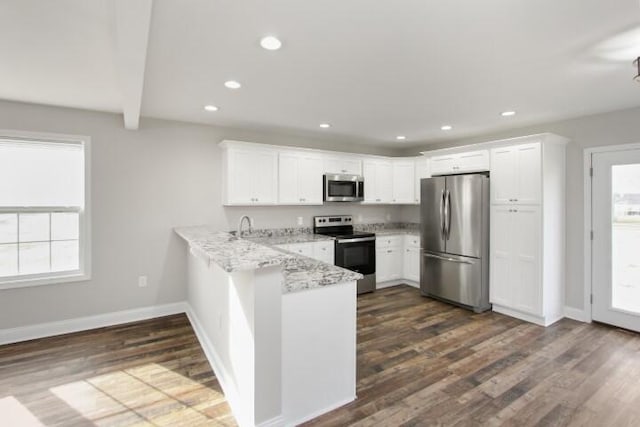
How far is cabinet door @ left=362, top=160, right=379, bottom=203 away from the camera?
17.7 feet

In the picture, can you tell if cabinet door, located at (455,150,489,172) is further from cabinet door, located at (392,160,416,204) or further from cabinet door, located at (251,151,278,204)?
cabinet door, located at (251,151,278,204)

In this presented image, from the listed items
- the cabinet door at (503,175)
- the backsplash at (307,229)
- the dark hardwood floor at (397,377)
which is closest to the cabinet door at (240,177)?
the backsplash at (307,229)

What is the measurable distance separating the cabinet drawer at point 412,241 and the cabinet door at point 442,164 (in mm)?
1094

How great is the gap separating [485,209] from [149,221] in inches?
168

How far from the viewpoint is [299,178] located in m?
4.74

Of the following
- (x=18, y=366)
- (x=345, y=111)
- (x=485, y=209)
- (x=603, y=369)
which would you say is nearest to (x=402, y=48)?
(x=345, y=111)

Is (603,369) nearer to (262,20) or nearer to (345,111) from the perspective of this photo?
(345,111)

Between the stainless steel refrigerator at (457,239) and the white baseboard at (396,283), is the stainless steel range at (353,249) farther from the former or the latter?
the stainless steel refrigerator at (457,239)

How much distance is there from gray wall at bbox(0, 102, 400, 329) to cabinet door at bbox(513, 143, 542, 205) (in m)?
3.68

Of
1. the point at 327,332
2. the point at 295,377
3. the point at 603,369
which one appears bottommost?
the point at 603,369

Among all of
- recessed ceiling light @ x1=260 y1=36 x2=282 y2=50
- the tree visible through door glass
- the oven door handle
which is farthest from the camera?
the oven door handle

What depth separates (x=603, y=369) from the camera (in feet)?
9.06

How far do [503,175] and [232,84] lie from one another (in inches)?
134

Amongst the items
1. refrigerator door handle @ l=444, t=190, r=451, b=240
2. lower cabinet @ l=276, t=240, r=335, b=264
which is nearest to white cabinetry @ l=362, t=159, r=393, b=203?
lower cabinet @ l=276, t=240, r=335, b=264
